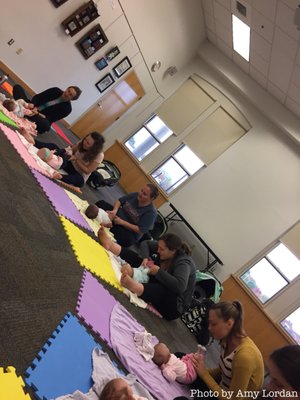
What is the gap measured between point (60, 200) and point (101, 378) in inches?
68.0

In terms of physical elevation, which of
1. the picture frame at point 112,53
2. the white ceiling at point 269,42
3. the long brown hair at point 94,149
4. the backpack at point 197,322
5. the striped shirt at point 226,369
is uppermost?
the white ceiling at point 269,42

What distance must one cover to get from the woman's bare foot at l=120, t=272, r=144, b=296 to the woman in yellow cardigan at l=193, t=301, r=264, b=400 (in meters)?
0.75

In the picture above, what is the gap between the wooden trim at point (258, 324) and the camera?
255 inches

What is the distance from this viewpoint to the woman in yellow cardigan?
7.51 feet

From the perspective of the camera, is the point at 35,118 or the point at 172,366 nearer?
the point at 172,366

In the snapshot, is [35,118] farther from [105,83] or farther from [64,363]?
[64,363]

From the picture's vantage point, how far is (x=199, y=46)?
8.27m

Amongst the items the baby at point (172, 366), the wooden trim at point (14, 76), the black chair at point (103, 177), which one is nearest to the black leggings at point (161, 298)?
the baby at point (172, 366)

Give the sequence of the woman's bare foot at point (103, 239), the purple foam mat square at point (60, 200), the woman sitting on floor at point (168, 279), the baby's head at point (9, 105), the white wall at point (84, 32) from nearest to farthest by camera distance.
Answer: the purple foam mat square at point (60, 200)
the woman sitting on floor at point (168, 279)
the woman's bare foot at point (103, 239)
the baby's head at point (9, 105)
the white wall at point (84, 32)

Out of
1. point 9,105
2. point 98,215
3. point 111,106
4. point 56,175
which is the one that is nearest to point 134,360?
point 98,215

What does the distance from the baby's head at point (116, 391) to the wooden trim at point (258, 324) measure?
5225 mm

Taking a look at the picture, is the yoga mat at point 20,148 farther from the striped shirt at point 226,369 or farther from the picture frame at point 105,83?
the picture frame at point 105,83

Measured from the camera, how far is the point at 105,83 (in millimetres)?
7621

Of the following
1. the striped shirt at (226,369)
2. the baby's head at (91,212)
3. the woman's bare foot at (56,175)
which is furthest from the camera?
the baby's head at (91,212)
